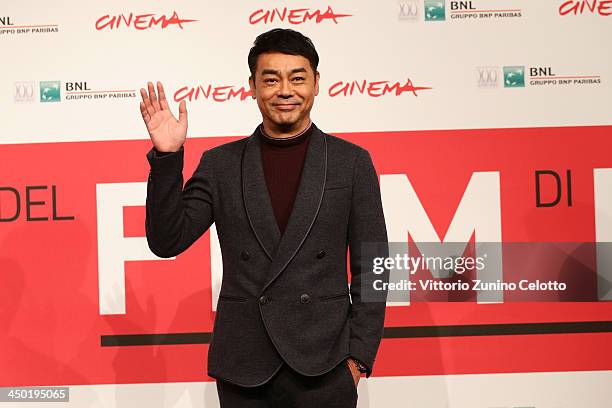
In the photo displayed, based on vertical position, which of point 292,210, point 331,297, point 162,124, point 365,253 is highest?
point 162,124

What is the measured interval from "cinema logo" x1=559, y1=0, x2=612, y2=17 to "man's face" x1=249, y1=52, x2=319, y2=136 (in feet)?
5.81

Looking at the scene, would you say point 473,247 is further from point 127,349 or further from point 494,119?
point 127,349

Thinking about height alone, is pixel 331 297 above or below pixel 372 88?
below

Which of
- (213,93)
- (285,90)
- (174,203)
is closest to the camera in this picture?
(174,203)

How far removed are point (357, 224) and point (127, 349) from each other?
167cm

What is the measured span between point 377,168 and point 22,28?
67.4 inches

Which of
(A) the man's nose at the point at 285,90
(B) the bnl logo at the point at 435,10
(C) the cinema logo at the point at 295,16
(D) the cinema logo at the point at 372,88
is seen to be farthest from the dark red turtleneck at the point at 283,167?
(B) the bnl logo at the point at 435,10

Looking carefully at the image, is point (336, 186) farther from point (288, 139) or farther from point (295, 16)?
point (295, 16)

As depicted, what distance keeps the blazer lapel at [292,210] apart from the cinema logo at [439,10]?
1.51 meters

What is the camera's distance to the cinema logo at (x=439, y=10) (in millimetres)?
3209

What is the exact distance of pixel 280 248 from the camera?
1.87 m

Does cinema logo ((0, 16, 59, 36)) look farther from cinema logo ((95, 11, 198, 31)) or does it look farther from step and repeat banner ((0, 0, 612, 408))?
cinema logo ((95, 11, 198, 31))

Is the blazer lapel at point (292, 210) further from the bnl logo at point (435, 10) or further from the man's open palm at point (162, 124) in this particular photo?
the bnl logo at point (435, 10)

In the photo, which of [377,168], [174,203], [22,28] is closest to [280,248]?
[174,203]
